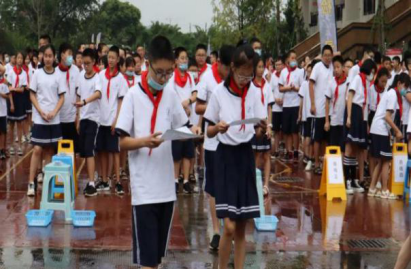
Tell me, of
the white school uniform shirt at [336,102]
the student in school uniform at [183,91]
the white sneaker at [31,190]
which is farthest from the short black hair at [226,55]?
the white school uniform shirt at [336,102]

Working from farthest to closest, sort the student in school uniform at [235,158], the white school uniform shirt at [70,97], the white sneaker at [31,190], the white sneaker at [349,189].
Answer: the white sneaker at [349,189], the white school uniform shirt at [70,97], the white sneaker at [31,190], the student in school uniform at [235,158]

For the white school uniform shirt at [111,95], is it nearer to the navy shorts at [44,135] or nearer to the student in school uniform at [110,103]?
the student in school uniform at [110,103]

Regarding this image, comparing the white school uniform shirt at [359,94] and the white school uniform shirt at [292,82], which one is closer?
the white school uniform shirt at [359,94]

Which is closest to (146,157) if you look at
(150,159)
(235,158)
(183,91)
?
(150,159)

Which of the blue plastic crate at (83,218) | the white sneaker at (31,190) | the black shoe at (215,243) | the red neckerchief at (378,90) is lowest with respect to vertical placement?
the black shoe at (215,243)

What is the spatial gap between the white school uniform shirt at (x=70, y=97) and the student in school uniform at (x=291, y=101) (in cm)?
508

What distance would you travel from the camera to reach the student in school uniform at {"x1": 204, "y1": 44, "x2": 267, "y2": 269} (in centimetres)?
606

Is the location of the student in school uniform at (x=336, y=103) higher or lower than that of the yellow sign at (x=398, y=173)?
higher

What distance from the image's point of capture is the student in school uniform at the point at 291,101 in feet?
47.1

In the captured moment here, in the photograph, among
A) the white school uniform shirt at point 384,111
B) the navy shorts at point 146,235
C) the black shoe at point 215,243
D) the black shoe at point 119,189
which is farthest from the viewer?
the black shoe at point 119,189

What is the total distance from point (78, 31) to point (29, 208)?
55.3 metres

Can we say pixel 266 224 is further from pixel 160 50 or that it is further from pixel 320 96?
pixel 320 96

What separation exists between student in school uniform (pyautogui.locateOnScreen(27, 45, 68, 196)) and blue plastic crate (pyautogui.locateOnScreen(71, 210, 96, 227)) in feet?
6.07

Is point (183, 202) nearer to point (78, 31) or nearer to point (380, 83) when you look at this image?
point (380, 83)
